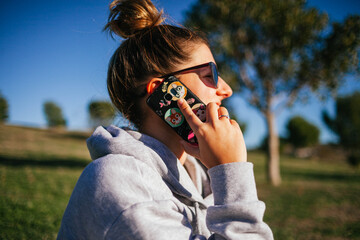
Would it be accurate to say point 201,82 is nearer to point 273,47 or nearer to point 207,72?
point 207,72

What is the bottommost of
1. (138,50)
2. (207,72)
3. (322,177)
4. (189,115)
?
(322,177)

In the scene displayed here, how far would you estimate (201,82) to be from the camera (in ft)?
5.96

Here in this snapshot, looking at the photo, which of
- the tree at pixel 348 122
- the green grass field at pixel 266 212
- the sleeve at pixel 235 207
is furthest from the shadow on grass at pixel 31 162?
the tree at pixel 348 122

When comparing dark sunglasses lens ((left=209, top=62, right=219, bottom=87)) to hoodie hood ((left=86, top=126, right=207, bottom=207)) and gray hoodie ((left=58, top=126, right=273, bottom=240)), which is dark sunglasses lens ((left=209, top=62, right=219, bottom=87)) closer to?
hoodie hood ((left=86, top=126, right=207, bottom=207))

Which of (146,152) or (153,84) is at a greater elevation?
(153,84)

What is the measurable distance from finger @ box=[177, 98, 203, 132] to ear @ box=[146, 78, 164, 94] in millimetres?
244

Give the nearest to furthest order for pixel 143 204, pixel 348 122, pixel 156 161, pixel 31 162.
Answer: pixel 143 204, pixel 156 161, pixel 31 162, pixel 348 122

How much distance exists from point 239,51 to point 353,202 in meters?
8.05

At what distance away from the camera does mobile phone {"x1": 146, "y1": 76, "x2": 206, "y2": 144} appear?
1682mm

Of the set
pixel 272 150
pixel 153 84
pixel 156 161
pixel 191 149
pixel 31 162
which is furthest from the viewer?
pixel 272 150

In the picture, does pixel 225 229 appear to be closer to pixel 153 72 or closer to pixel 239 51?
pixel 153 72

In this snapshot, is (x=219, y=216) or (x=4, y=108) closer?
(x=219, y=216)

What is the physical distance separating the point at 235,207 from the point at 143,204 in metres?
0.48

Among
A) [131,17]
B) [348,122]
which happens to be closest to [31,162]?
[131,17]
